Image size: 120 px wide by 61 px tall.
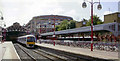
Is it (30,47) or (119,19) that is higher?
(119,19)

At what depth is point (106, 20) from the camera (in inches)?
2041

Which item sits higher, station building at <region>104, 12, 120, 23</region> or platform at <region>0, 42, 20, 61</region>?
station building at <region>104, 12, 120, 23</region>

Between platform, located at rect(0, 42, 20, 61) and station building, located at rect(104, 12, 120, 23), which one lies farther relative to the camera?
station building, located at rect(104, 12, 120, 23)

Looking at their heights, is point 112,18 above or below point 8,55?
above

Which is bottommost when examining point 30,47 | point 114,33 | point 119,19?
point 30,47

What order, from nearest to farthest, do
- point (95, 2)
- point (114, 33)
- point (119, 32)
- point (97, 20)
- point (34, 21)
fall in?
point (95, 2), point (114, 33), point (119, 32), point (97, 20), point (34, 21)

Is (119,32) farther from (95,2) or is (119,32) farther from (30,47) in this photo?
(30,47)

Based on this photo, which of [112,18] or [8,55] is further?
[112,18]

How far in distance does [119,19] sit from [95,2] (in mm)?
21570

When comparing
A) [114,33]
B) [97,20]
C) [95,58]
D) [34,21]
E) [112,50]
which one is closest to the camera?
[95,58]

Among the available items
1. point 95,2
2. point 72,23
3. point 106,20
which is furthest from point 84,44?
point 72,23

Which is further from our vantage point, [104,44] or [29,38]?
[29,38]

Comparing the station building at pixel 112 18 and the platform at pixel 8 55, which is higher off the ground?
the station building at pixel 112 18

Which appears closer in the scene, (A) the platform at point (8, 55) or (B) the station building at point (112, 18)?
(A) the platform at point (8, 55)
